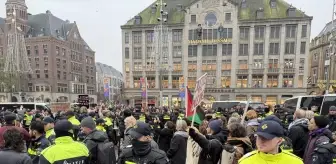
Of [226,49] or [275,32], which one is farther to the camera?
[226,49]

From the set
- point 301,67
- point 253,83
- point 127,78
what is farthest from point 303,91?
point 127,78

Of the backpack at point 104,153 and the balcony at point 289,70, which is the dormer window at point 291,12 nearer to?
the balcony at point 289,70

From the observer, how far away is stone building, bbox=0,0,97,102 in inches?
2140

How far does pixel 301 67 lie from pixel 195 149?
134 feet

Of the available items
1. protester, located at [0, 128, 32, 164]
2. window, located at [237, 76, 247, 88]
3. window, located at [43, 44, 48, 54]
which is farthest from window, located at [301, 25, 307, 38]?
window, located at [43, 44, 48, 54]

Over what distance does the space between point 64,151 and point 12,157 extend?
68 centimetres

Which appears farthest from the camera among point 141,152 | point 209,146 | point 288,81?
point 288,81

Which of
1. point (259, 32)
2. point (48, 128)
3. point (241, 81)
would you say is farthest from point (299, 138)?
point (259, 32)

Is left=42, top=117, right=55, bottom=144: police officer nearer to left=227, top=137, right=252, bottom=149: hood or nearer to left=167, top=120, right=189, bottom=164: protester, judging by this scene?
left=167, top=120, right=189, bottom=164: protester

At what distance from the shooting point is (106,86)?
29.0 m

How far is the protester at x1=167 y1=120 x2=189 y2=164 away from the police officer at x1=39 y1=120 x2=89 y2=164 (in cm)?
219

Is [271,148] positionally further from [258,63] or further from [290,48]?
[290,48]

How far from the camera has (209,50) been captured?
41.1 meters

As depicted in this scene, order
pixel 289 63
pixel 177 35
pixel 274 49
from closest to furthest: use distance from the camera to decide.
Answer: pixel 289 63 < pixel 274 49 < pixel 177 35
